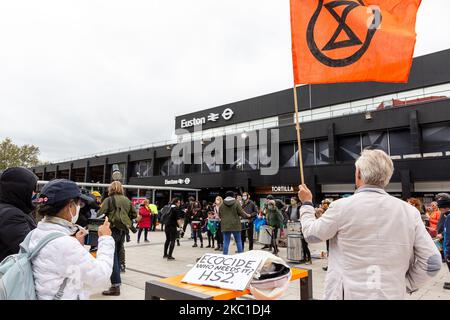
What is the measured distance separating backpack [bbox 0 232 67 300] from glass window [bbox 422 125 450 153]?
68.6 ft

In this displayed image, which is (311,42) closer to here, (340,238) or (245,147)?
(340,238)

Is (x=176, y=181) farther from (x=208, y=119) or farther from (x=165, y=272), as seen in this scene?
(x=165, y=272)

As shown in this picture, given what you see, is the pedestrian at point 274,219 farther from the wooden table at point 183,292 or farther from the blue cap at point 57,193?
the blue cap at point 57,193

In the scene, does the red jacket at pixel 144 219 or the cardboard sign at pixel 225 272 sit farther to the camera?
the red jacket at pixel 144 219

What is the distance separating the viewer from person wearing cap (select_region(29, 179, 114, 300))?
1.75m

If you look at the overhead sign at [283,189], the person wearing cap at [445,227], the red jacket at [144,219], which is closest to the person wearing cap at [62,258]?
the person wearing cap at [445,227]

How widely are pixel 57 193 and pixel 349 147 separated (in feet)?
70.7

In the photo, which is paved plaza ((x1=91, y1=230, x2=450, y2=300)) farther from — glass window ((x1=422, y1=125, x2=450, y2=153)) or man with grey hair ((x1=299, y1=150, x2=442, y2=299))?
glass window ((x1=422, y1=125, x2=450, y2=153))

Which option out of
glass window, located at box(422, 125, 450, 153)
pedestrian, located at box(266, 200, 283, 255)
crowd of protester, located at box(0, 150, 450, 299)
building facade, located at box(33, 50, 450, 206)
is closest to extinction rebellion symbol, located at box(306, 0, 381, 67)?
crowd of protester, located at box(0, 150, 450, 299)

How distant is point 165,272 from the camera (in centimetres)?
694

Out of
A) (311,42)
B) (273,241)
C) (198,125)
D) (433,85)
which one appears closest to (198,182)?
(198,125)

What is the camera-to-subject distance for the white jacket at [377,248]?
1.91 metres

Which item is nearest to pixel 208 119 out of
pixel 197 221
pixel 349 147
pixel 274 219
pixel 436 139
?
pixel 349 147
